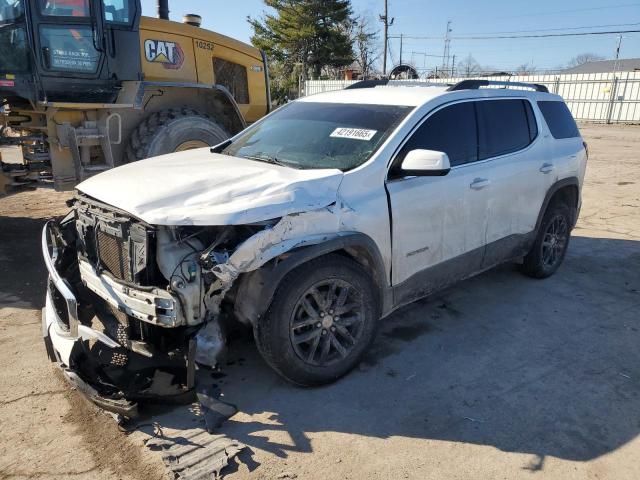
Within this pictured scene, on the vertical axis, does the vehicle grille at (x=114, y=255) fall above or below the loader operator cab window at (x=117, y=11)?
below

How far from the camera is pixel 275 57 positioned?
39.6 meters

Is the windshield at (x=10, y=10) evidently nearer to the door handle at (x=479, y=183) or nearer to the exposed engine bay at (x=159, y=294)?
the exposed engine bay at (x=159, y=294)

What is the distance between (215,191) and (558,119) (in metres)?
4.05

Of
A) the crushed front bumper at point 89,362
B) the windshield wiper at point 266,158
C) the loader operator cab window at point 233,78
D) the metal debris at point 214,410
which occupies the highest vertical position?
the loader operator cab window at point 233,78

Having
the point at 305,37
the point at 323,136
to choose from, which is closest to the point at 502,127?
the point at 323,136

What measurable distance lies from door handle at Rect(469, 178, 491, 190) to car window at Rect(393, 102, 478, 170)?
177 millimetres

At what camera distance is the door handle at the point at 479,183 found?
4.24m

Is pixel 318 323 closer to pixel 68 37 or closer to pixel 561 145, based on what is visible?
pixel 561 145

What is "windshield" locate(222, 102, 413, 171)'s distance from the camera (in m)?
3.74

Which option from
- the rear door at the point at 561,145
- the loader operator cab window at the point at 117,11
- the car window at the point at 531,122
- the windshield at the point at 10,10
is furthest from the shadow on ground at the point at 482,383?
the windshield at the point at 10,10

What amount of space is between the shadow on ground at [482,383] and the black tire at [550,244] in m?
0.46

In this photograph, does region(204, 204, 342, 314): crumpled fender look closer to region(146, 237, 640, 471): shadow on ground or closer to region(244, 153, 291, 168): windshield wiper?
region(244, 153, 291, 168): windshield wiper

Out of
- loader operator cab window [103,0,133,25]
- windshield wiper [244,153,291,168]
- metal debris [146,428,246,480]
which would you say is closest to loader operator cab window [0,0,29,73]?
loader operator cab window [103,0,133,25]

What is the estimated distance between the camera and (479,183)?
4.29 meters
